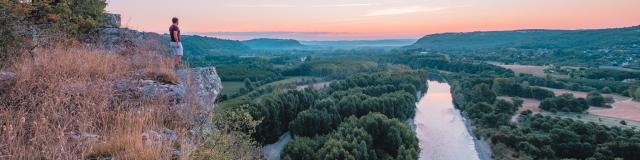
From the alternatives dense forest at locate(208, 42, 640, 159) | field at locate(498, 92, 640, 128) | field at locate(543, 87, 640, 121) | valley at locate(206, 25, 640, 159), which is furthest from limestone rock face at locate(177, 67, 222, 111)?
field at locate(543, 87, 640, 121)

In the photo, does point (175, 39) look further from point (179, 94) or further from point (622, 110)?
point (622, 110)

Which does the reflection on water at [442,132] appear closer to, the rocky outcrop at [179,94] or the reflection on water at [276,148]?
the reflection on water at [276,148]

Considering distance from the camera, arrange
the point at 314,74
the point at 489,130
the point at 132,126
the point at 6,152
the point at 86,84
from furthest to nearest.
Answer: the point at 314,74 → the point at 489,130 → the point at 86,84 → the point at 132,126 → the point at 6,152

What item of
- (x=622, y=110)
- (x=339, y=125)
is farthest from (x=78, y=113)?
(x=622, y=110)

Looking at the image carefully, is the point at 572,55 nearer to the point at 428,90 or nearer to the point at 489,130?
the point at 428,90

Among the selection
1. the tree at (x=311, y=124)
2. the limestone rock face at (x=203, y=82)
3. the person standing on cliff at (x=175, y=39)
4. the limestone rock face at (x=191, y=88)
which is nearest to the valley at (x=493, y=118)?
the tree at (x=311, y=124)

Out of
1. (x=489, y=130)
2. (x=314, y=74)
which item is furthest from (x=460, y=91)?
(x=314, y=74)
